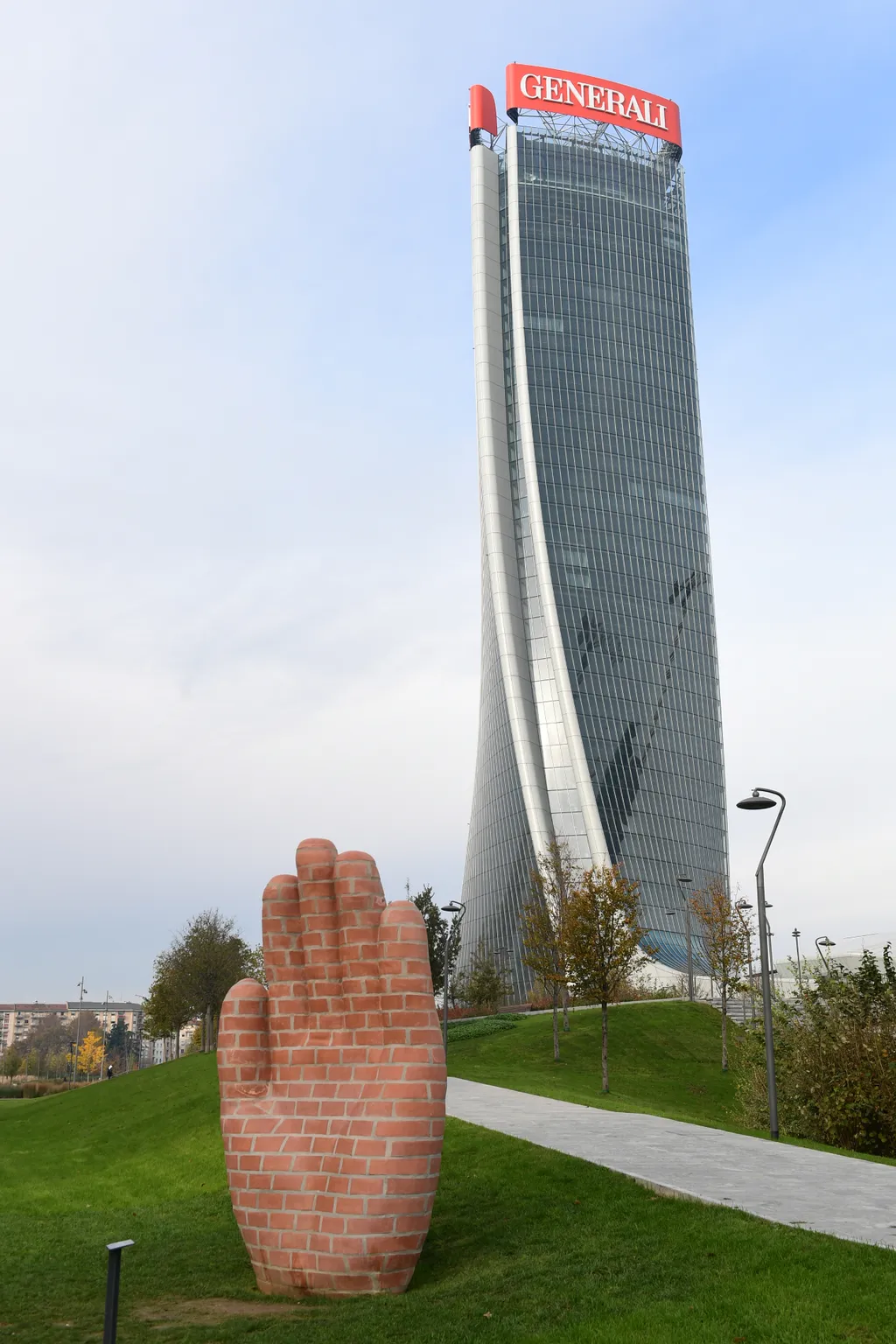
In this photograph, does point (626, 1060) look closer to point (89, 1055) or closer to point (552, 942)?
point (552, 942)

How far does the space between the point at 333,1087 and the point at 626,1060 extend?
98.1ft

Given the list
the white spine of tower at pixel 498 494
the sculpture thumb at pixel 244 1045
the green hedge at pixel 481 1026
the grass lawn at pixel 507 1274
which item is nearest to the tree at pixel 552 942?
the green hedge at pixel 481 1026

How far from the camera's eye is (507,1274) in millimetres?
11430

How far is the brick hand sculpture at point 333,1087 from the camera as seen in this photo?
11.5 meters

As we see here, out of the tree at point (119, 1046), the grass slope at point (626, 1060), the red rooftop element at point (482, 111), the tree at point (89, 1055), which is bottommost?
the tree at point (119, 1046)

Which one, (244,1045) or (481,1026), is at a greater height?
(244,1045)

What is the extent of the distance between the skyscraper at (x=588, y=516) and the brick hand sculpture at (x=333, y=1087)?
2941 inches

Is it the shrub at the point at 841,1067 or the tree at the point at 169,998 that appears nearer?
the shrub at the point at 841,1067

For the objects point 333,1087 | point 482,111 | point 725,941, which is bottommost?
point 333,1087

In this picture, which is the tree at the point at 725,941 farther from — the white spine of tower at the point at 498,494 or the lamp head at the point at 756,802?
the white spine of tower at the point at 498,494

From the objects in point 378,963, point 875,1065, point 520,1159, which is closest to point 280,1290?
point 378,963

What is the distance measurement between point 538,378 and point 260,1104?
3622 inches

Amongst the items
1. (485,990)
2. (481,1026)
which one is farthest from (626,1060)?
(485,990)

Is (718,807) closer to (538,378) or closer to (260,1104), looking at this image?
(538,378)
